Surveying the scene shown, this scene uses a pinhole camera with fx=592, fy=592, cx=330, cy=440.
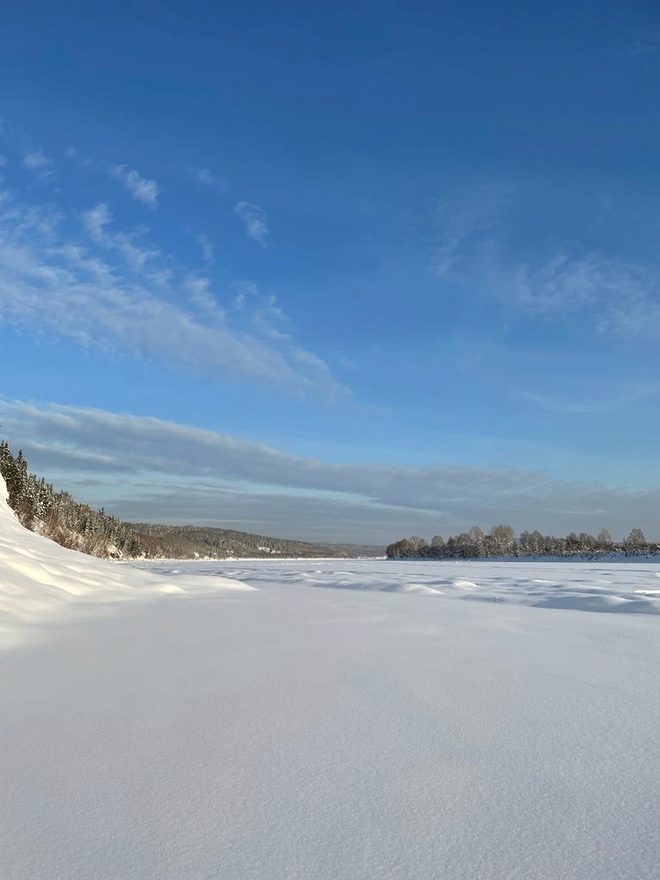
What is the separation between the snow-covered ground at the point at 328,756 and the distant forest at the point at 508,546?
55.1 meters

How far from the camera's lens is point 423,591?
7.25 meters

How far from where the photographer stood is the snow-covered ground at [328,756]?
4.07 feet

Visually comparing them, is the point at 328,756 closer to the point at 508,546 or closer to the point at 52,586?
the point at 52,586

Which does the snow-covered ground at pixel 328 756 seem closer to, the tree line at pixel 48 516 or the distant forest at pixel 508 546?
the tree line at pixel 48 516

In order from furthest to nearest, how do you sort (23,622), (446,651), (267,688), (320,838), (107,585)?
(107,585), (23,622), (446,651), (267,688), (320,838)

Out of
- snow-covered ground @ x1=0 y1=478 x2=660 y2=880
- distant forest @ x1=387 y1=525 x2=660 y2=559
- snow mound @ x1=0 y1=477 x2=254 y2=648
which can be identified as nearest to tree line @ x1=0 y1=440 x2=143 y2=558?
snow mound @ x1=0 y1=477 x2=254 y2=648

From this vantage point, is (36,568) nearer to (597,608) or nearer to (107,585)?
(107,585)

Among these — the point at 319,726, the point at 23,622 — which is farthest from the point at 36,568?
the point at 319,726

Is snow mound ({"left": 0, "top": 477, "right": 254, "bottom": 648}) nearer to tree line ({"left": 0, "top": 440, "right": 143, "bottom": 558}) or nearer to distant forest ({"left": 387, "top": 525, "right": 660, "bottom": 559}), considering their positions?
tree line ({"left": 0, "top": 440, "right": 143, "bottom": 558})

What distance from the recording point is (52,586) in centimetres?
544

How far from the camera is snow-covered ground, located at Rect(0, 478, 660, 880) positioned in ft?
4.07

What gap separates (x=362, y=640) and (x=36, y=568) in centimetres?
365

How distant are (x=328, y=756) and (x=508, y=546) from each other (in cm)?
9855

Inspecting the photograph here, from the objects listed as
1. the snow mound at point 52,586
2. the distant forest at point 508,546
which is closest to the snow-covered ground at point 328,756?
the snow mound at point 52,586
